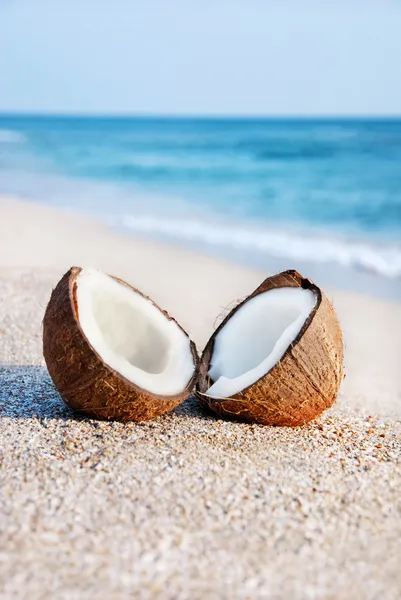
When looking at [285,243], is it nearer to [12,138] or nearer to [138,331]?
[138,331]

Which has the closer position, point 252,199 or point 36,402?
point 36,402

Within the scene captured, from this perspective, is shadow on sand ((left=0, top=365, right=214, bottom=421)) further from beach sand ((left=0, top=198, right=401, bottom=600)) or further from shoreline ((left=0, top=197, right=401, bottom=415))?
shoreline ((left=0, top=197, right=401, bottom=415))

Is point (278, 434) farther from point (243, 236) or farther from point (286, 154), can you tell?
point (286, 154)

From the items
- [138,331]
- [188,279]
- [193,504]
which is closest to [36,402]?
[138,331]

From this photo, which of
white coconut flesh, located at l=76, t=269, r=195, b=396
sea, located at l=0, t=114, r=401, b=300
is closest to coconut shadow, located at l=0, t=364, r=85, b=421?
white coconut flesh, located at l=76, t=269, r=195, b=396

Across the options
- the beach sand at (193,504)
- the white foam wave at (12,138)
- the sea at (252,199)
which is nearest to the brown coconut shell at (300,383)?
the beach sand at (193,504)

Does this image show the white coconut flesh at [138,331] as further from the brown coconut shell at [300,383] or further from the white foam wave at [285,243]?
the white foam wave at [285,243]
